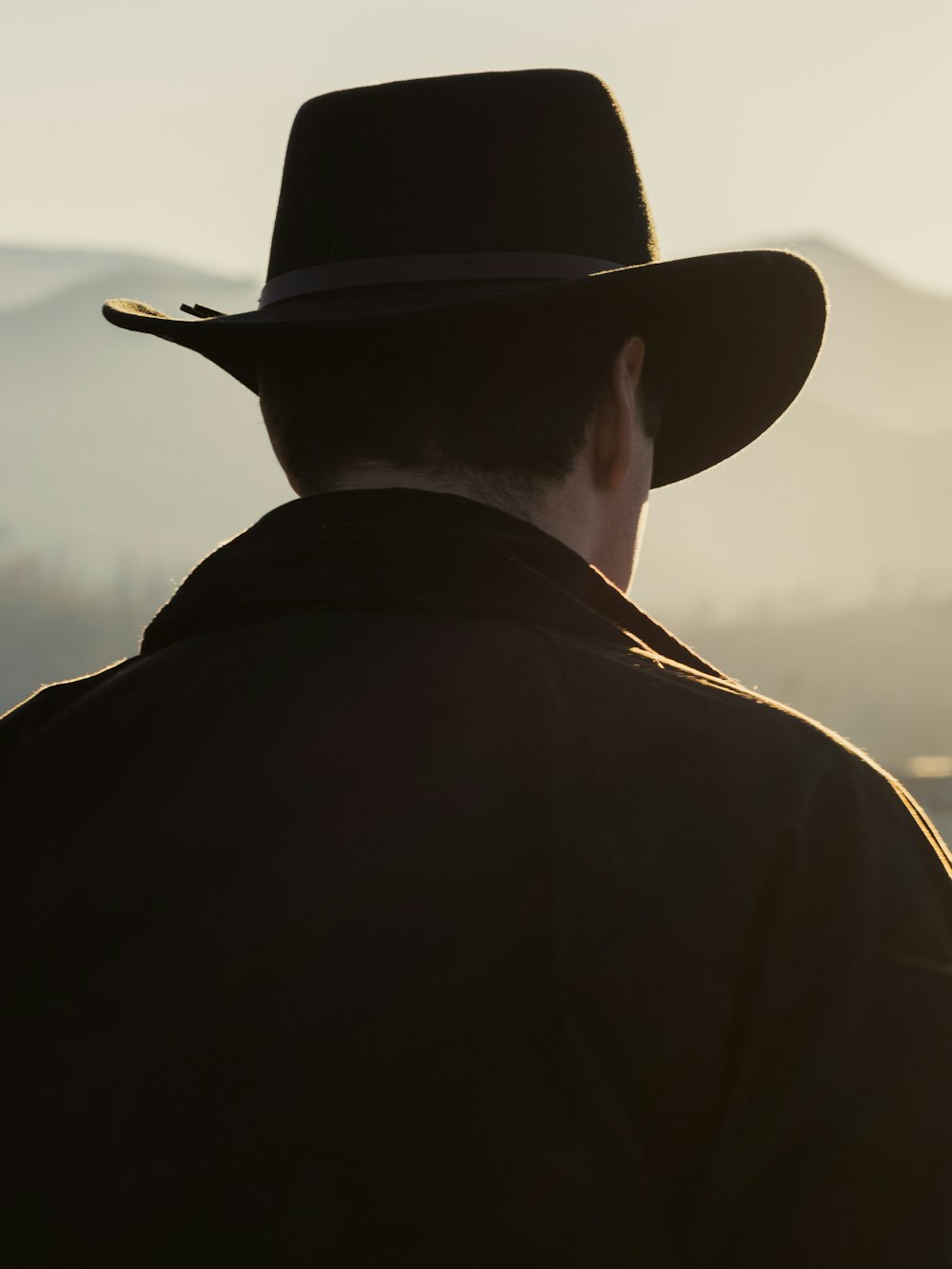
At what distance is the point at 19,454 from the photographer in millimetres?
65312

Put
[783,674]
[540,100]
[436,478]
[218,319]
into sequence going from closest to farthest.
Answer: [436,478], [218,319], [540,100], [783,674]

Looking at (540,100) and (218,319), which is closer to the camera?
(218,319)

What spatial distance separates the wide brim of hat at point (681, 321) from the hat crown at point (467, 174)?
0.12 metres

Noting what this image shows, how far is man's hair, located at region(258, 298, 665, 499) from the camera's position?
1562mm

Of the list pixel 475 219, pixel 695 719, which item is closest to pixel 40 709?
pixel 695 719

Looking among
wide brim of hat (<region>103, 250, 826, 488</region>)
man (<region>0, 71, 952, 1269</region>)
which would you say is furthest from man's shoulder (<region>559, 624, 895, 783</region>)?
wide brim of hat (<region>103, 250, 826, 488</region>)

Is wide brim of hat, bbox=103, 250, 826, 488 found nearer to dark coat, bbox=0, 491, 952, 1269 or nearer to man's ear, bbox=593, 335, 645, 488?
man's ear, bbox=593, 335, 645, 488

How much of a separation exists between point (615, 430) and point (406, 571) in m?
0.37

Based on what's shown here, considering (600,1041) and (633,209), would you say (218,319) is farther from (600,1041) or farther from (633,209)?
(600,1041)

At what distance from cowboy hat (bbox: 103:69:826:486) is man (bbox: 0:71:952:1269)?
32 centimetres

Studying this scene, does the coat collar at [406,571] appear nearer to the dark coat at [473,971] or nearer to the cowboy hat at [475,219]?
the dark coat at [473,971]

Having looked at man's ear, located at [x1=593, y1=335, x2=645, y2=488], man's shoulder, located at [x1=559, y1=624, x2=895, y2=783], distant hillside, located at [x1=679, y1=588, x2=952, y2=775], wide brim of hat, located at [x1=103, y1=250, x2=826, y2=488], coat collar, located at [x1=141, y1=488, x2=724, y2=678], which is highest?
distant hillside, located at [x1=679, y1=588, x2=952, y2=775]

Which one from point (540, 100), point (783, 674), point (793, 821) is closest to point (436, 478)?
point (793, 821)

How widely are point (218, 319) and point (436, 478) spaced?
422 millimetres
